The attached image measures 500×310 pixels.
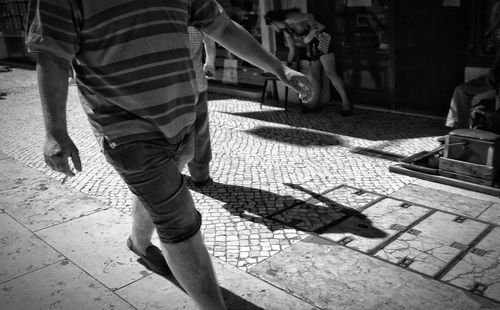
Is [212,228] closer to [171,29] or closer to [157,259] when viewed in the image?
[157,259]

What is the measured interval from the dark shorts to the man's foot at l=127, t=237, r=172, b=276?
89cm

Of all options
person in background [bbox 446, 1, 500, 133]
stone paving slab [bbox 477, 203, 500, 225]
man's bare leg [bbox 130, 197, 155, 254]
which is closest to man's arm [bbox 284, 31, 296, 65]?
person in background [bbox 446, 1, 500, 133]

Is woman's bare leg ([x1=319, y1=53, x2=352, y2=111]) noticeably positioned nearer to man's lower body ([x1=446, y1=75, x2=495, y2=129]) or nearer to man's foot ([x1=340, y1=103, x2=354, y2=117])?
man's foot ([x1=340, y1=103, x2=354, y2=117])

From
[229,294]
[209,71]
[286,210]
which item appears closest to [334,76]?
[209,71]

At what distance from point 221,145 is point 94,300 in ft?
11.3

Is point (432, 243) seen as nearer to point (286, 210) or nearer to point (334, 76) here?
point (286, 210)

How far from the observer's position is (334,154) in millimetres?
5461

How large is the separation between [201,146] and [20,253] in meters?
1.77

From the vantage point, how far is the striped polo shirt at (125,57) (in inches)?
79.2

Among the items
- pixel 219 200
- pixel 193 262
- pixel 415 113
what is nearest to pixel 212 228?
pixel 219 200

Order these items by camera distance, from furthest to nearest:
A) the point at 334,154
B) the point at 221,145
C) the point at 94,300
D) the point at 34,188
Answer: the point at 221,145
the point at 334,154
the point at 34,188
the point at 94,300

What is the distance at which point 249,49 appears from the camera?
263 cm

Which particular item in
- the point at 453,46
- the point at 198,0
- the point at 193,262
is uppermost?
the point at 198,0

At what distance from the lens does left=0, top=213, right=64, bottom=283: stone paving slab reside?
3307 millimetres
